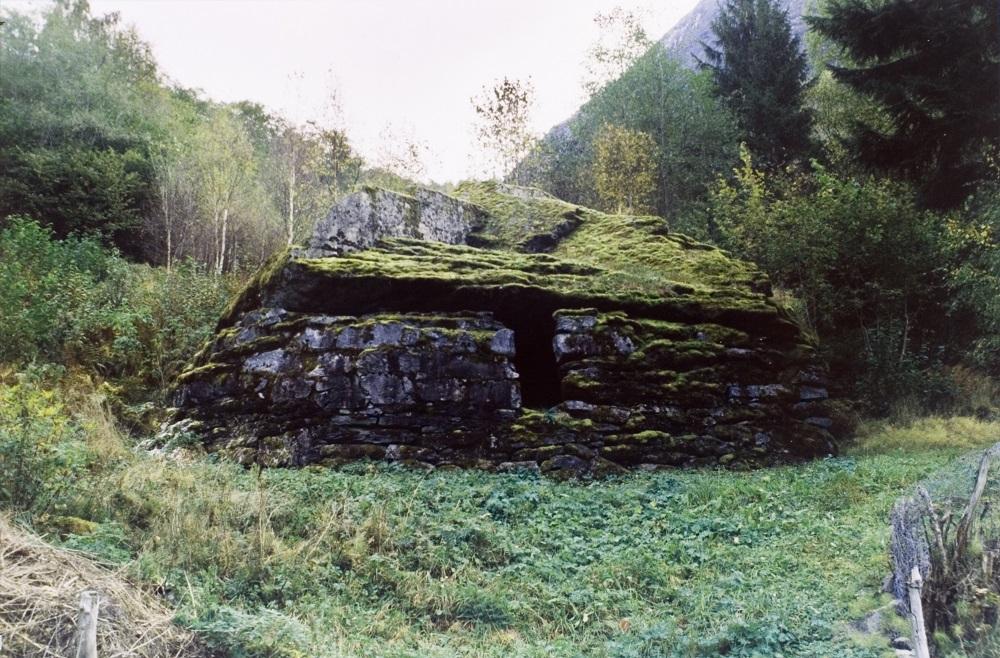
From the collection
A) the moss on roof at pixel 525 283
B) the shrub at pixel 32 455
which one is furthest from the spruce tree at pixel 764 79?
the shrub at pixel 32 455

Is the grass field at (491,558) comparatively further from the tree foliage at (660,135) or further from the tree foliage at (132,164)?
the tree foliage at (660,135)

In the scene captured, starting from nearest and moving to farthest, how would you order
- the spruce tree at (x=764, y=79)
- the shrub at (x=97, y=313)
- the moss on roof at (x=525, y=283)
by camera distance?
the moss on roof at (x=525, y=283) < the shrub at (x=97, y=313) < the spruce tree at (x=764, y=79)

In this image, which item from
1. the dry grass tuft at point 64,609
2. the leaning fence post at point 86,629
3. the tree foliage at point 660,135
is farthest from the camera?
the tree foliage at point 660,135

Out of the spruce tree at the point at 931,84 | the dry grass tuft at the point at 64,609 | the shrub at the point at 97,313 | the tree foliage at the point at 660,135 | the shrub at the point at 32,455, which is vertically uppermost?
the tree foliage at the point at 660,135

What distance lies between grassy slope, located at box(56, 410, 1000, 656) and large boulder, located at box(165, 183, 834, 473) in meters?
0.98

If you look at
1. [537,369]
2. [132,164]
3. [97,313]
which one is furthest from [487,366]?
[132,164]

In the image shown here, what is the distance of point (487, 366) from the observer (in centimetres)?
768

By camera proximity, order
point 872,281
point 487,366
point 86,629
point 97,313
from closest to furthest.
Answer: point 86,629, point 487,366, point 97,313, point 872,281

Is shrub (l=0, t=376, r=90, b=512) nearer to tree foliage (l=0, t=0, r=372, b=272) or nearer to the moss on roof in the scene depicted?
the moss on roof

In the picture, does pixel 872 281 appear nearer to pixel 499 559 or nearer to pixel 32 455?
pixel 499 559

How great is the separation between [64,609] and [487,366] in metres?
5.06

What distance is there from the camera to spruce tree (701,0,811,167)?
66.8 feet

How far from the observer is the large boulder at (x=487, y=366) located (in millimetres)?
7359

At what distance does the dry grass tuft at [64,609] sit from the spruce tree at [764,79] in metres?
20.2
